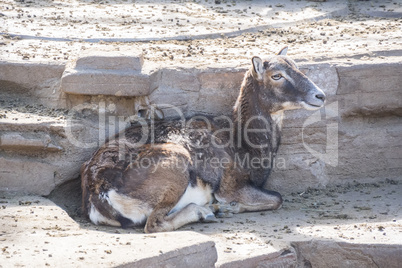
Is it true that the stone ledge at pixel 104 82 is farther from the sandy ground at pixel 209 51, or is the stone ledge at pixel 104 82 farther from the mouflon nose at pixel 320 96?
the mouflon nose at pixel 320 96

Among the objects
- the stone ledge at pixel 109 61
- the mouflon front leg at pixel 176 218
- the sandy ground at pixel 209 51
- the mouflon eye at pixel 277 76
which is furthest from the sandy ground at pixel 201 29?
the mouflon front leg at pixel 176 218

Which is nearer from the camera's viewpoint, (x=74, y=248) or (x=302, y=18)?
(x=74, y=248)

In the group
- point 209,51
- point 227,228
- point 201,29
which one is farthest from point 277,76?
point 201,29

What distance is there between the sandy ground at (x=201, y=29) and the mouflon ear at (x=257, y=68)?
0.53m

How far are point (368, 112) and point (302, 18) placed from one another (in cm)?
298

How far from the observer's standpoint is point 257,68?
636 centimetres

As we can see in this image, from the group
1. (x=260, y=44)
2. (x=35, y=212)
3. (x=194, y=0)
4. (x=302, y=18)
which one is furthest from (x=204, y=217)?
(x=194, y=0)

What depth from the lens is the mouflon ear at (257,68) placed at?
629cm

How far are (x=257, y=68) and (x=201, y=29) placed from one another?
8.38 feet

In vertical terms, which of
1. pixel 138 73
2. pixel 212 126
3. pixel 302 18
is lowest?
pixel 212 126

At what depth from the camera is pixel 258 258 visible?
200 inches

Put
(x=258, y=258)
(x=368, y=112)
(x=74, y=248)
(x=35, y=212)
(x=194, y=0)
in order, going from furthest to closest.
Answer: (x=194, y=0) < (x=368, y=112) < (x=35, y=212) < (x=258, y=258) < (x=74, y=248)

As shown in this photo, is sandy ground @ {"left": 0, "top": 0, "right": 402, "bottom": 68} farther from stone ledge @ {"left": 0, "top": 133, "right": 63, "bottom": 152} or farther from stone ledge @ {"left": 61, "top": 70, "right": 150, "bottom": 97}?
stone ledge @ {"left": 0, "top": 133, "right": 63, "bottom": 152}

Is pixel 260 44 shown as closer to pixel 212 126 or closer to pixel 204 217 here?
pixel 212 126
